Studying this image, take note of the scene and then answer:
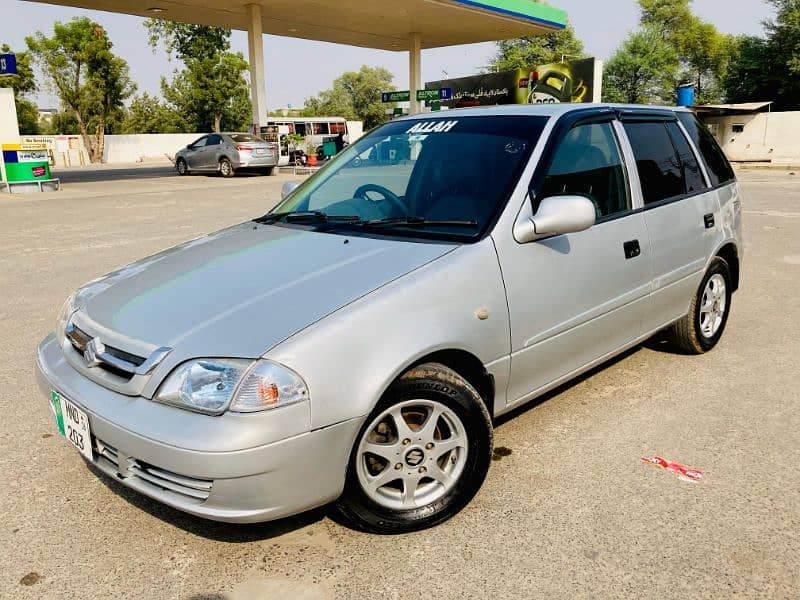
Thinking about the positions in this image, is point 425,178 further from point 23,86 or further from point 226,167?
point 23,86

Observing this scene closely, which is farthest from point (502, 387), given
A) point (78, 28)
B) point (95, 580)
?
point (78, 28)

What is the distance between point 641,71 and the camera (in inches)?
2179

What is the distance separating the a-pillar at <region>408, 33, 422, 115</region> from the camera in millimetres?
31797

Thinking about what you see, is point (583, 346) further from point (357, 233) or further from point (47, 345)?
point (47, 345)

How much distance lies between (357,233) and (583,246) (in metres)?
1.13

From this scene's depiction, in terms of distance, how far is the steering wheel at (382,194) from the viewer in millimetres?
3443

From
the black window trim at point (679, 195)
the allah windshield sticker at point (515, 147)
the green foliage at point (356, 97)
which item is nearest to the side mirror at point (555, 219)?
the allah windshield sticker at point (515, 147)

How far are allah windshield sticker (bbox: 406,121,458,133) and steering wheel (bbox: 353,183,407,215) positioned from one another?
1.45 feet

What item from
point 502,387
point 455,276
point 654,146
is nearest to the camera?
point 455,276

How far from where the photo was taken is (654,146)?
4.18m

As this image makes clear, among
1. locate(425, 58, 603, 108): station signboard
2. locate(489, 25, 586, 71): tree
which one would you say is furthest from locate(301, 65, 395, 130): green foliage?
locate(425, 58, 603, 108): station signboard

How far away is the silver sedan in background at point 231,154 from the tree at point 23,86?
74.4 ft

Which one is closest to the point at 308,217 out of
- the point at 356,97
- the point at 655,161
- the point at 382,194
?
the point at 382,194

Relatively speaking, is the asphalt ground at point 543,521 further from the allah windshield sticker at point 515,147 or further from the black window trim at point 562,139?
the allah windshield sticker at point 515,147
